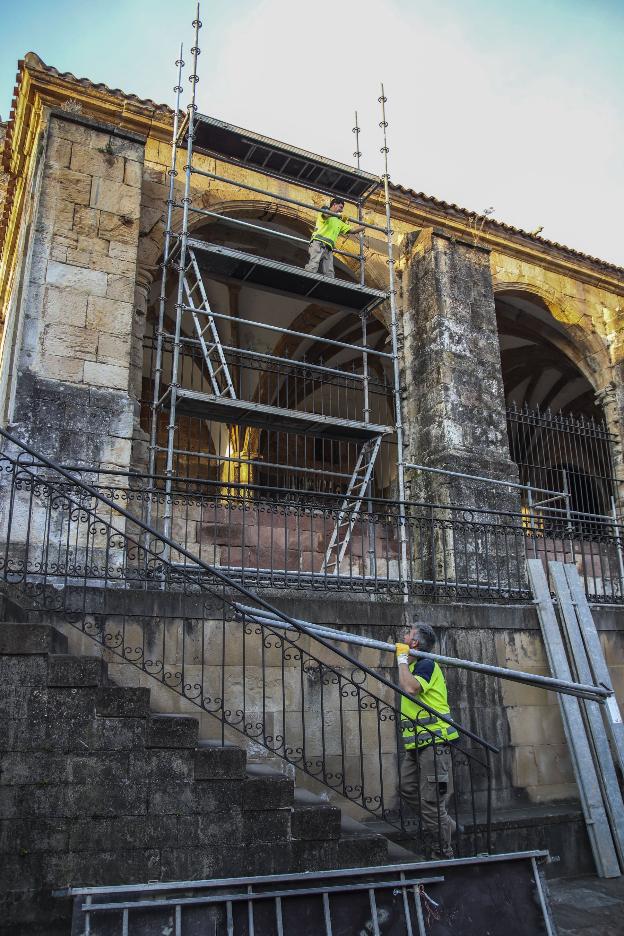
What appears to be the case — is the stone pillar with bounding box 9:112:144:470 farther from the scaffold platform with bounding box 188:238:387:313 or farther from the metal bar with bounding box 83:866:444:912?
the metal bar with bounding box 83:866:444:912

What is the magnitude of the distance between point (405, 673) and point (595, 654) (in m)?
3.25

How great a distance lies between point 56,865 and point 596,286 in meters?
13.3

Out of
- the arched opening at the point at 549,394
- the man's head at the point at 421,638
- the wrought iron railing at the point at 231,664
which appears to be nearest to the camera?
the man's head at the point at 421,638

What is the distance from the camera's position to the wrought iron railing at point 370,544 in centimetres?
731

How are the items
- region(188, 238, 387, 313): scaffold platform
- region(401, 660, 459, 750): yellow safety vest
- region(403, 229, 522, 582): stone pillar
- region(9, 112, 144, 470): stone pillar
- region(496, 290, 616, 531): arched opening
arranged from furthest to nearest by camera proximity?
region(496, 290, 616, 531): arched opening < region(403, 229, 522, 582): stone pillar < region(188, 238, 387, 313): scaffold platform < region(9, 112, 144, 470): stone pillar < region(401, 660, 459, 750): yellow safety vest

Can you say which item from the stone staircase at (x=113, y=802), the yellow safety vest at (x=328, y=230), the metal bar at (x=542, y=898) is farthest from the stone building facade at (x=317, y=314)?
the metal bar at (x=542, y=898)

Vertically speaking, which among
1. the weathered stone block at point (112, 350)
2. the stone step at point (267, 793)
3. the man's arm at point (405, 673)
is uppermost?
the weathered stone block at point (112, 350)

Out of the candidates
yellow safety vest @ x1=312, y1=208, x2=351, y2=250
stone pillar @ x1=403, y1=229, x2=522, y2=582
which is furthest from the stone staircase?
yellow safety vest @ x1=312, y1=208, x2=351, y2=250

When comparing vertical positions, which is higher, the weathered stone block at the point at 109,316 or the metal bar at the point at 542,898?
the weathered stone block at the point at 109,316

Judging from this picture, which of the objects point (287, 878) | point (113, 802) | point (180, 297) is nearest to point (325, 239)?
point (180, 297)

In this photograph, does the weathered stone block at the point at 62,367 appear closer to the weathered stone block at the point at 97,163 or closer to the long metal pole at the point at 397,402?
the weathered stone block at the point at 97,163

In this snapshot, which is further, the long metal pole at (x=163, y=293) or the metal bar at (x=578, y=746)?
the long metal pole at (x=163, y=293)

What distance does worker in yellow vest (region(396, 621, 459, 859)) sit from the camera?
5113mm

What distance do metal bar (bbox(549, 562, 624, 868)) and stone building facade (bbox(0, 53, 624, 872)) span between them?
1.19 ft
